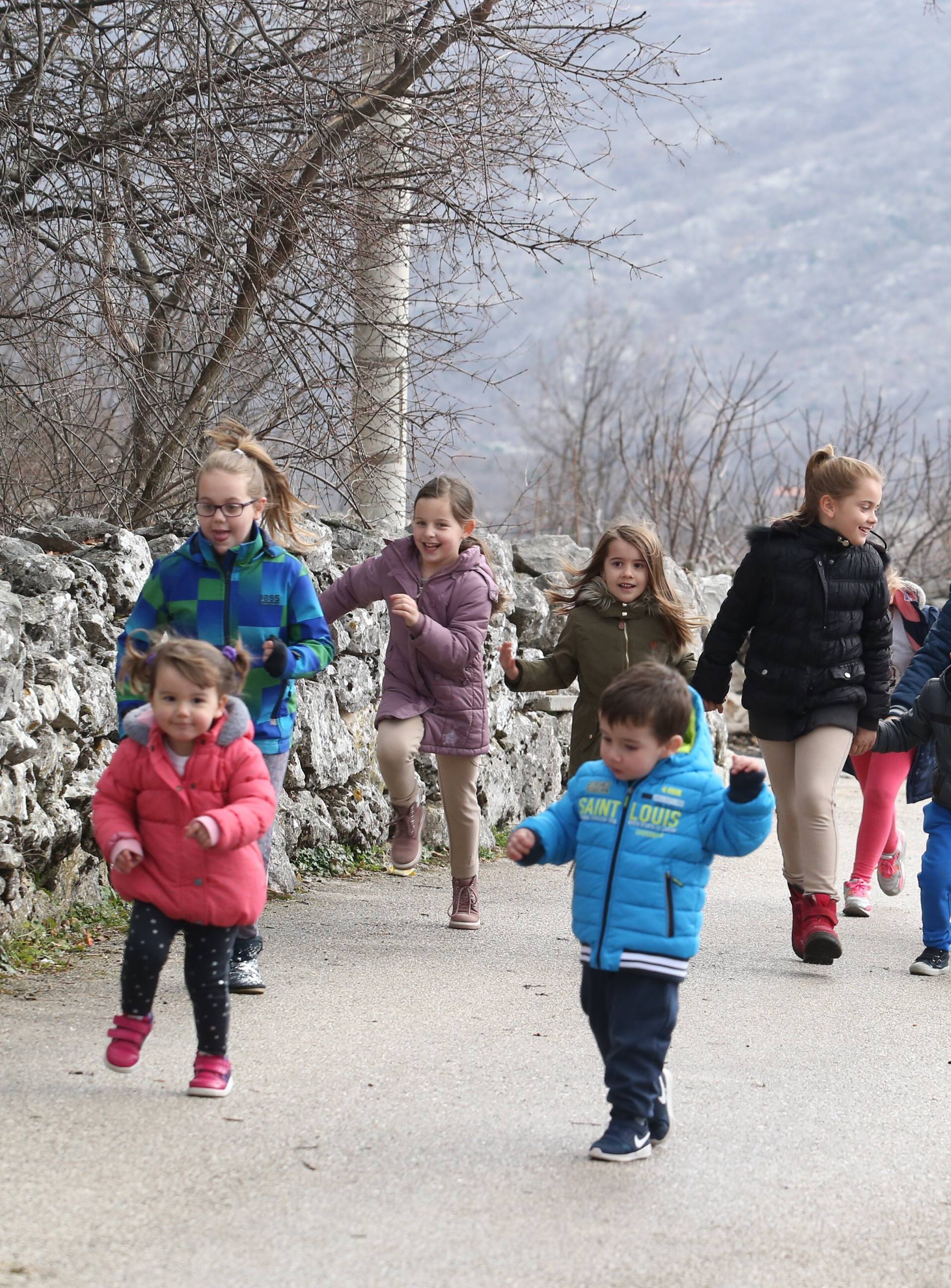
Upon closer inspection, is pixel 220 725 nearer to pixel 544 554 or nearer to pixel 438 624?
pixel 438 624

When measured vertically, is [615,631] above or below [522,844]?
above

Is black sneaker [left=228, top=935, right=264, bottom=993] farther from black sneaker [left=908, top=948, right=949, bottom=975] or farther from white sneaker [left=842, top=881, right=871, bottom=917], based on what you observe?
white sneaker [left=842, top=881, right=871, bottom=917]

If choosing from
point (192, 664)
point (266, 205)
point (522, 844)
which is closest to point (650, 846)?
point (522, 844)

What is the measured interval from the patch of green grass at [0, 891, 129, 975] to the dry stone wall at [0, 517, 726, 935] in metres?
0.05

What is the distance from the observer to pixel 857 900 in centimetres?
683

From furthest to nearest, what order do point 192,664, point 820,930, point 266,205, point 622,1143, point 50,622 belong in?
point 266,205
point 820,930
point 50,622
point 192,664
point 622,1143

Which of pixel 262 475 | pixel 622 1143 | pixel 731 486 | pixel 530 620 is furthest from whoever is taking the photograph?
pixel 731 486

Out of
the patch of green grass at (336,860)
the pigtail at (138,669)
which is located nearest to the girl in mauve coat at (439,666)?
the patch of green grass at (336,860)

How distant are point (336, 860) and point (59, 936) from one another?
198 centimetres

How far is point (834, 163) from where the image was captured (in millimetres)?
168750

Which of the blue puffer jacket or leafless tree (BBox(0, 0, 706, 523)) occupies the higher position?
leafless tree (BBox(0, 0, 706, 523))

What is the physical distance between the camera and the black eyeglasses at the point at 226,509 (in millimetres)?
4531

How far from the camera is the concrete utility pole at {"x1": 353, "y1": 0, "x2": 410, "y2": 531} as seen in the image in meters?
6.96

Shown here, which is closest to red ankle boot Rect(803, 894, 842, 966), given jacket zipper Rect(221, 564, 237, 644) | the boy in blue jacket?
the boy in blue jacket
